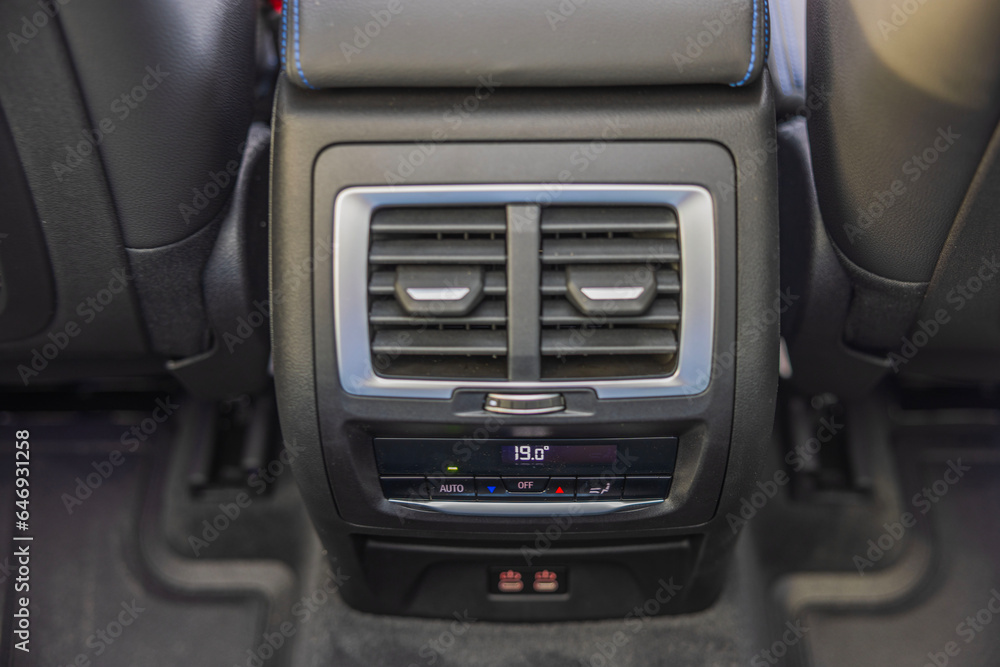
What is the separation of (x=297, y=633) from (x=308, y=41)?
3.70ft

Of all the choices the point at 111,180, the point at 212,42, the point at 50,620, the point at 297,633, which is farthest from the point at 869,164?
the point at 50,620

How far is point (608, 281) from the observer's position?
1090mm

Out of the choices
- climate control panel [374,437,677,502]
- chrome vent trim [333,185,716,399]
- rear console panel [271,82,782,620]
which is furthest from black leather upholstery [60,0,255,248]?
climate control panel [374,437,677,502]

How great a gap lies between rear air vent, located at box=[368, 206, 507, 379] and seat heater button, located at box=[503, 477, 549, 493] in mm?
198

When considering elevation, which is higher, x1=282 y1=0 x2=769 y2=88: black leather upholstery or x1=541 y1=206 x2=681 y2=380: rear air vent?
x1=282 y1=0 x2=769 y2=88: black leather upholstery

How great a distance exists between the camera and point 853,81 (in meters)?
1.15

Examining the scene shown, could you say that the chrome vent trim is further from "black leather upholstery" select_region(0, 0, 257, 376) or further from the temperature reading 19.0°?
"black leather upholstery" select_region(0, 0, 257, 376)

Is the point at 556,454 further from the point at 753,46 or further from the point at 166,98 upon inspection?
the point at 166,98

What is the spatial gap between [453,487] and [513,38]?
655 millimetres

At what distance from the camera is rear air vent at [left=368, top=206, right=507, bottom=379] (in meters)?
1.09

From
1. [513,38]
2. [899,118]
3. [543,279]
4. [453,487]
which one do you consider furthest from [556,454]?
[899,118]

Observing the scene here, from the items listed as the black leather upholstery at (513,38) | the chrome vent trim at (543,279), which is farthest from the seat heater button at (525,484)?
the black leather upholstery at (513,38)

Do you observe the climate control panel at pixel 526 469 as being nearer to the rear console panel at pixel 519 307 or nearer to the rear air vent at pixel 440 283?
the rear console panel at pixel 519 307

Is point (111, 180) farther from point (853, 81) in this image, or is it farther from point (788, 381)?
point (788, 381)
